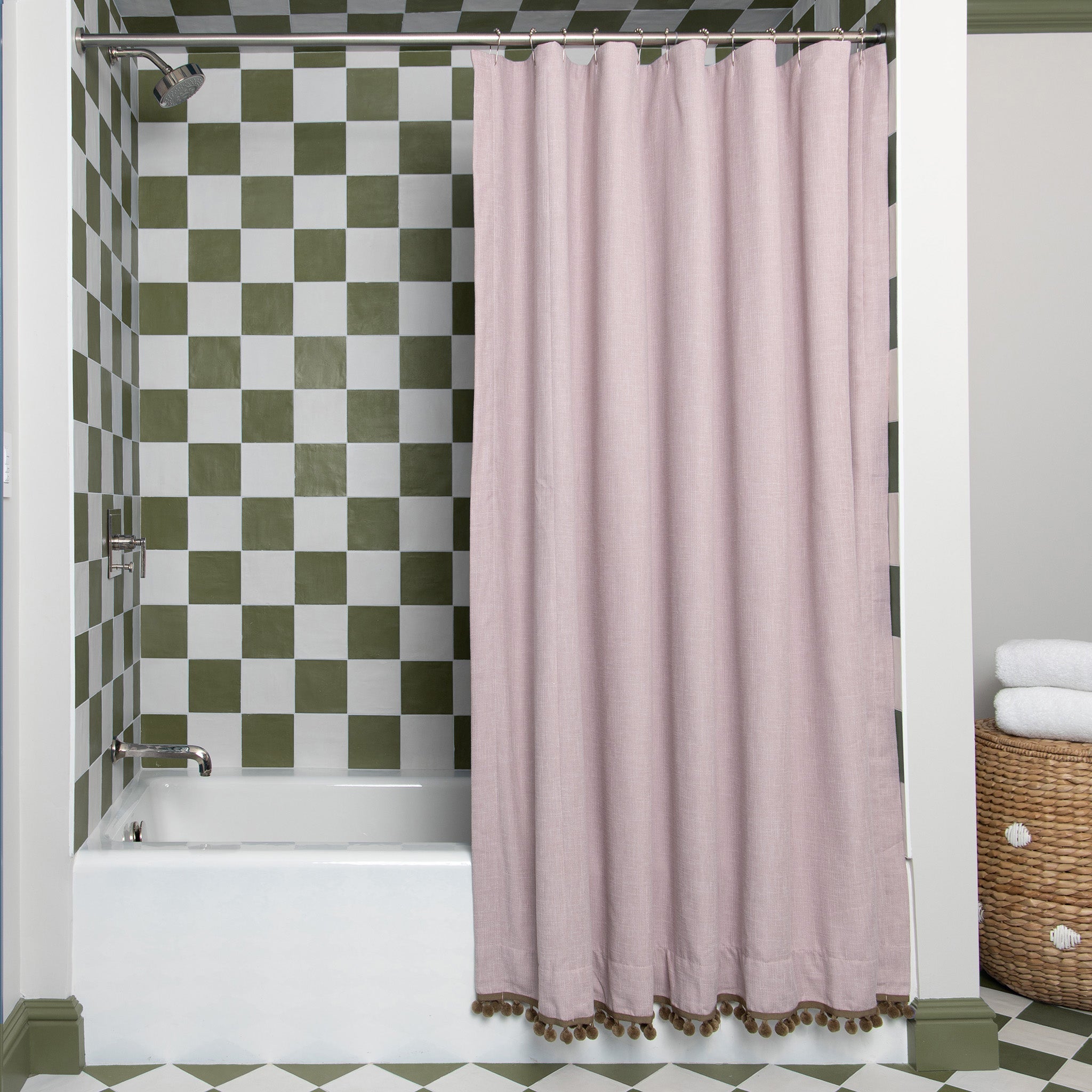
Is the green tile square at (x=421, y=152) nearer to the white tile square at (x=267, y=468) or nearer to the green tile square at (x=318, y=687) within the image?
the white tile square at (x=267, y=468)

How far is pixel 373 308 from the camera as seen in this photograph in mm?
2201

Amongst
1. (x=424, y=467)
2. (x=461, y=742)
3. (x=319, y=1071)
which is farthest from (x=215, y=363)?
(x=319, y=1071)

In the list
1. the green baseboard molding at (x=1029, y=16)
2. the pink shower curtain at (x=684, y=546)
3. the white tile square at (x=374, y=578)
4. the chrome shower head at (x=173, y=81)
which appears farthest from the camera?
the white tile square at (x=374, y=578)

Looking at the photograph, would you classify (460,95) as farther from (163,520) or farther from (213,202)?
(163,520)

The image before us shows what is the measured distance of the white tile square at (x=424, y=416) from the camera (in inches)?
87.1

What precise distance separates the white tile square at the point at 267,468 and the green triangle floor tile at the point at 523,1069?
1.41 metres

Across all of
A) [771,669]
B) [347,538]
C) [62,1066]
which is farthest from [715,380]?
[62,1066]

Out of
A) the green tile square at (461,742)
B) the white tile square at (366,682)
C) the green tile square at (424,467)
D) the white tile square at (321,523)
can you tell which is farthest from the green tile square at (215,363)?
the green tile square at (461,742)

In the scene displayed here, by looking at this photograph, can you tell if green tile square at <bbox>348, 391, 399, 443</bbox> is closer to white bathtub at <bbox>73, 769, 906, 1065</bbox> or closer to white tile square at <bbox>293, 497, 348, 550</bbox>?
white tile square at <bbox>293, 497, 348, 550</bbox>

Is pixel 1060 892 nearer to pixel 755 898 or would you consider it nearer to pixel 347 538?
pixel 755 898

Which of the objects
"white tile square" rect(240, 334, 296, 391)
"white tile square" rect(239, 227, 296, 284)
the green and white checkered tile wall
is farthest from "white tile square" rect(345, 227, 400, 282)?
"white tile square" rect(240, 334, 296, 391)

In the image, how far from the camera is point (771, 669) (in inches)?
58.9

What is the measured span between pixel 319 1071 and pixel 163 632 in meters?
1.14

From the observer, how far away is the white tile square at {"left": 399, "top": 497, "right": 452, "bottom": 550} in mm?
2225
